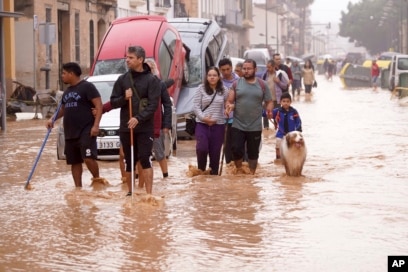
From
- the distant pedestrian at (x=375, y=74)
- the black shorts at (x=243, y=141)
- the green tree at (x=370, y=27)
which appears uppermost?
the green tree at (x=370, y=27)

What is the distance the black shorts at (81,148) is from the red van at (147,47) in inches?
384

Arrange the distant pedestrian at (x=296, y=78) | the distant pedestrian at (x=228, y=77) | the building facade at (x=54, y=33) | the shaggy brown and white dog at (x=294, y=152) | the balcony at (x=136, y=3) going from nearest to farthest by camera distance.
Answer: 1. the shaggy brown and white dog at (x=294, y=152)
2. the distant pedestrian at (x=228, y=77)
3. the building facade at (x=54, y=33)
4. the distant pedestrian at (x=296, y=78)
5. the balcony at (x=136, y=3)

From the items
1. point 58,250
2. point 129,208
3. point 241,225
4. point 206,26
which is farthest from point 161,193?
point 206,26

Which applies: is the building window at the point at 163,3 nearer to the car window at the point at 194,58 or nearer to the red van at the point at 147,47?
the car window at the point at 194,58

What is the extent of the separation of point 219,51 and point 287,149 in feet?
49.2

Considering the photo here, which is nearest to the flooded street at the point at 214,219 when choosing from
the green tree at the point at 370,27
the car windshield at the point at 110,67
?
the car windshield at the point at 110,67

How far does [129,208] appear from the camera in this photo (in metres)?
12.2

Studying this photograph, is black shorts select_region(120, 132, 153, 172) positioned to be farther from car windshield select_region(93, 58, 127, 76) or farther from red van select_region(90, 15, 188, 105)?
car windshield select_region(93, 58, 127, 76)

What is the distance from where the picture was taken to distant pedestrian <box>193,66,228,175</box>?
15023 millimetres

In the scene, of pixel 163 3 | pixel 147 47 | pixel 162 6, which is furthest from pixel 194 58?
pixel 163 3

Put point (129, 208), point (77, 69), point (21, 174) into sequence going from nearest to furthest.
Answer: point (129, 208) < point (77, 69) < point (21, 174)

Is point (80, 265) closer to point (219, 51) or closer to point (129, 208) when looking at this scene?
point (129, 208)

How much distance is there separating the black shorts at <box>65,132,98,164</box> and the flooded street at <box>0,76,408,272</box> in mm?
416

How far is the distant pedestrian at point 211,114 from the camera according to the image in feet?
49.3
